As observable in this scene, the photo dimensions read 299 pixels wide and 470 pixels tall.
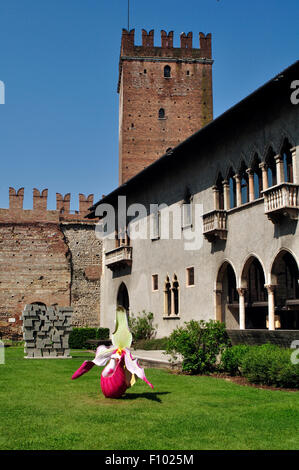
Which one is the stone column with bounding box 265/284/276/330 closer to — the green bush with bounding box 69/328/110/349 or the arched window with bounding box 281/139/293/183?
the arched window with bounding box 281/139/293/183

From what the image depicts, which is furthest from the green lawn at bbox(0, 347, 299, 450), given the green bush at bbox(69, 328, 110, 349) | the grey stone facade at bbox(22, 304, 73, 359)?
the green bush at bbox(69, 328, 110, 349)

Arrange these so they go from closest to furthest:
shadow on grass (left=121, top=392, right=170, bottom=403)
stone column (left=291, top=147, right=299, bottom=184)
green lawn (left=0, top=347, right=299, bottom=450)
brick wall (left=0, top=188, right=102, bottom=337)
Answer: green lawn (left=0, top=347, right=299, bottom=450) < shadow on grass (left=121, top=392, right=170, bottom=403) < stone column (left=291, top=147, right=299, bottom=184) < brick wall (left=0, top=188, right=102, bottom=337)

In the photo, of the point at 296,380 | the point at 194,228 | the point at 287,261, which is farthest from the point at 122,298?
the point at 296,380

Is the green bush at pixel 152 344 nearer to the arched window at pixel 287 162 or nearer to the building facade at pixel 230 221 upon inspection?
the building facade at pixel 230 221

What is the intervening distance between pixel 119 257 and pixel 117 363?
18924 mm

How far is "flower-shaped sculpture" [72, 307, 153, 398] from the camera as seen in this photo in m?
8.84

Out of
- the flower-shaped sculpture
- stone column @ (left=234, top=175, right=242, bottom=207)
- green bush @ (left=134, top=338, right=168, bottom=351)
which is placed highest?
stone column @ (left=234, top=175, right=242, bottom=207)

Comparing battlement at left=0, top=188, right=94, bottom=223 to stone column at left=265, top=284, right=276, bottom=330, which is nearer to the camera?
stone column at left=265, top=284, right=276, bottom=330

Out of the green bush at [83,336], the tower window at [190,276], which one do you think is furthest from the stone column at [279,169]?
the green bush at [83,336]

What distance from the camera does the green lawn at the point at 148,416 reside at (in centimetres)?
610

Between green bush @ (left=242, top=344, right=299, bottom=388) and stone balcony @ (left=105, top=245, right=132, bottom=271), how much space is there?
15473mm

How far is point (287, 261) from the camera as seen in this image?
55.0ft

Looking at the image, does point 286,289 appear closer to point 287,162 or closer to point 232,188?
point 232,188
